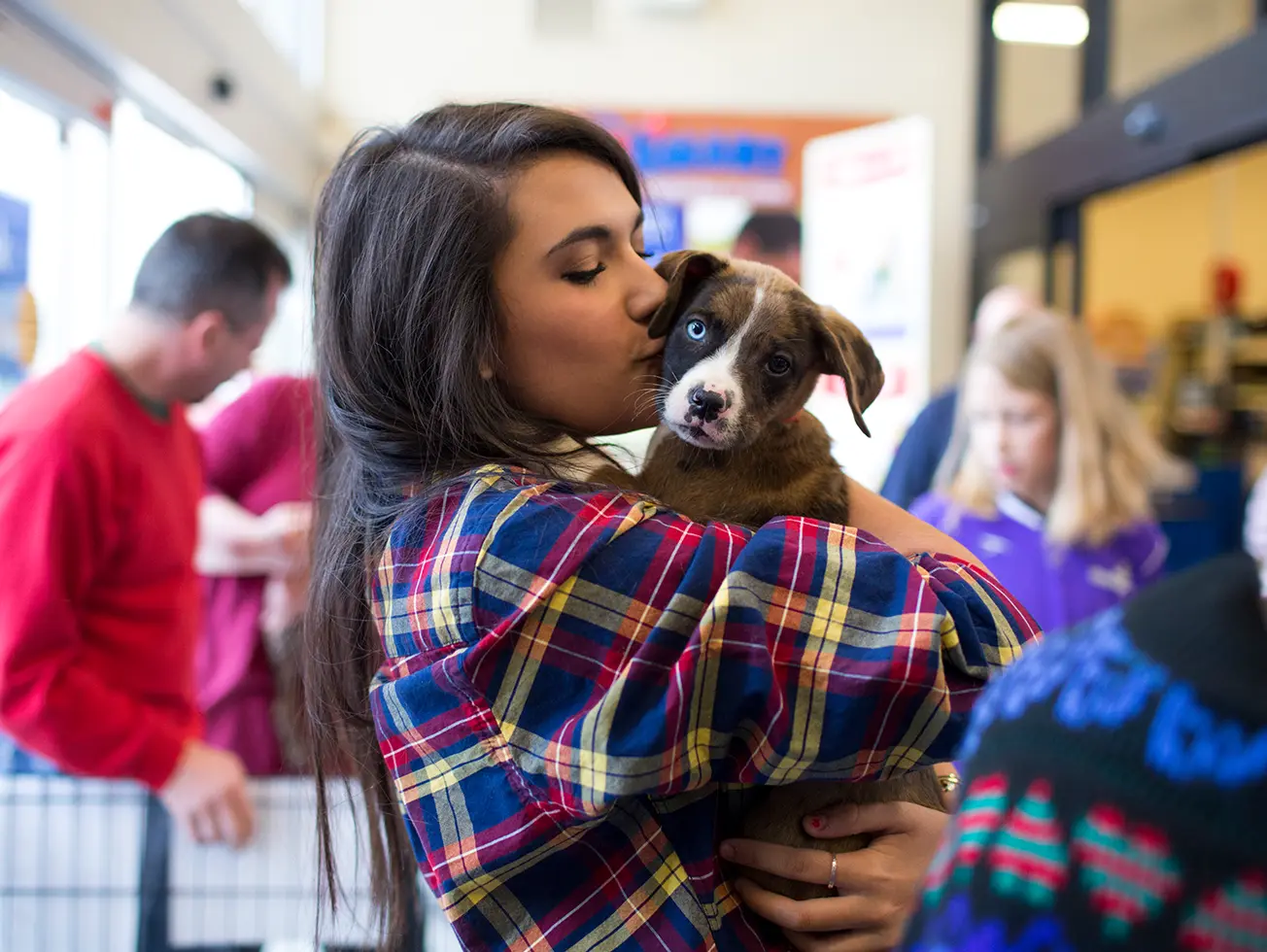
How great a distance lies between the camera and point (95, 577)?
7.50 feet

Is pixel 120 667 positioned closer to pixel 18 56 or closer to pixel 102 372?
pixel 102 372

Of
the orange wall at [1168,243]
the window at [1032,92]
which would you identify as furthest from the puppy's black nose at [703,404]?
the orange wall at [1168,243]

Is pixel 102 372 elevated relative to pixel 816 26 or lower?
lower

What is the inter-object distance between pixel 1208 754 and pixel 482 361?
91 centimetres

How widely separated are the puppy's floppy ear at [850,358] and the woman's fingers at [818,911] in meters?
0.71

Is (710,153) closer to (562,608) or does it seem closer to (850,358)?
(850,358)

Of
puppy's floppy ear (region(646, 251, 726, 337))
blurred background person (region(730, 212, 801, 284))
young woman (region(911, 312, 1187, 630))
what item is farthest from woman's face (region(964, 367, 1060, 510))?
blurred background person (region(730, 212, 801, 284))

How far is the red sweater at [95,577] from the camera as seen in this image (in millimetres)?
2006

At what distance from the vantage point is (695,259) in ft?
5.30

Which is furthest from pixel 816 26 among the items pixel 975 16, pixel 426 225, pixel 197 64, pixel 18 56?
pixel 426 225

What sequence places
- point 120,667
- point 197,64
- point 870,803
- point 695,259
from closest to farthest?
1. point 870,803
2. point 695,259
3. point 120,667
4. point 197,64

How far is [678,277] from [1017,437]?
6.15 ft

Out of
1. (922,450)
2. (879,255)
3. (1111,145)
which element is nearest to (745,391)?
(922,450)

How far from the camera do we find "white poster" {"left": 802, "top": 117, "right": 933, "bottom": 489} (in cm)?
565
